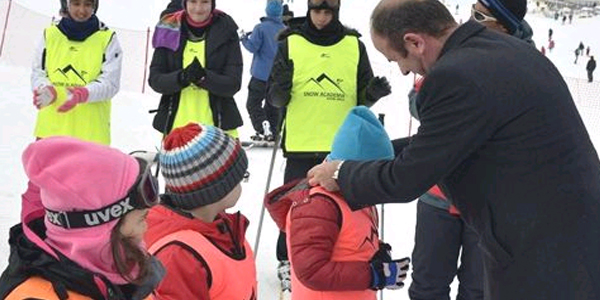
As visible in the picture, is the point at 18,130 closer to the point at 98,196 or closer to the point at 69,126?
the point at 69,126

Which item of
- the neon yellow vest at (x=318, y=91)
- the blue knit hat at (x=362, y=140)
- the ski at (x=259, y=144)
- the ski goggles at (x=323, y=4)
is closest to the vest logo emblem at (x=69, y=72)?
the neon yellow vest at (x=318, y=91)

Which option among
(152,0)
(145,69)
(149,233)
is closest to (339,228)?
(149,233)

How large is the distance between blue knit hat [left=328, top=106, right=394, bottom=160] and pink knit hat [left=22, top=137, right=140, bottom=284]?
1162mm

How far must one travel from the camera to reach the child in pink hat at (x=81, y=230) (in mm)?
1685

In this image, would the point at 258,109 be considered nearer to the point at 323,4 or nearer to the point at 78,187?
the point at 323,4

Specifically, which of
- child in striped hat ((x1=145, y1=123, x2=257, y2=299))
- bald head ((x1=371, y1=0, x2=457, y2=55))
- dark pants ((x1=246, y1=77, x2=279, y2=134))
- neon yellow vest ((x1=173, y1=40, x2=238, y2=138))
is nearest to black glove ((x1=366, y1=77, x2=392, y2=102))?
neon yellow vest ((x1=173, y1=40, x2=238, y2=138))

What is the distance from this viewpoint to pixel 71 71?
14.1ft

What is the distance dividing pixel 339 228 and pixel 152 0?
2837 cm

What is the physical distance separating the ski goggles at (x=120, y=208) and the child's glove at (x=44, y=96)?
2.19 m

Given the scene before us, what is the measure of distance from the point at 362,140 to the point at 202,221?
78 centimetres

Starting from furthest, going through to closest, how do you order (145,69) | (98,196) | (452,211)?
(145,69), (452,211), (98,196)

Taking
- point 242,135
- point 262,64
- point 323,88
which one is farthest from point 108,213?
point 242,135

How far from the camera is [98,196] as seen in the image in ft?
5.89

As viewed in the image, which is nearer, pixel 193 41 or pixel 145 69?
pixel 193 41
